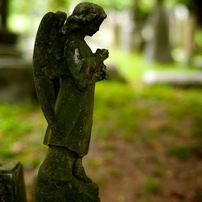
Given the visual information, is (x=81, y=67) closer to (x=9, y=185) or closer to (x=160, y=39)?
(x=9, y=185)

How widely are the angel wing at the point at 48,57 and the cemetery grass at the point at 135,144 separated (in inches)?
65.7

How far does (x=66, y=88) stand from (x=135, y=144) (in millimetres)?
3232

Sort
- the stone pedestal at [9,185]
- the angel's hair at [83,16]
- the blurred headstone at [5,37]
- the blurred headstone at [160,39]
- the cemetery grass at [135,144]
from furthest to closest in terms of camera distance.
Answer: the blurred headstone at [160,39], the blurred headstone at [5,37], the cemetery grass at [135,144], the stone pedestal at [9,185], the angel's hair at [83,16]

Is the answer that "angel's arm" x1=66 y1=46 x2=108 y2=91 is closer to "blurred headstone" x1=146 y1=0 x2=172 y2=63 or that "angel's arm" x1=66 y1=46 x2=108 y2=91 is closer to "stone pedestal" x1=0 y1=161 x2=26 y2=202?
"stone pedestal" x1=0 y1=161 x2=26 y2=202

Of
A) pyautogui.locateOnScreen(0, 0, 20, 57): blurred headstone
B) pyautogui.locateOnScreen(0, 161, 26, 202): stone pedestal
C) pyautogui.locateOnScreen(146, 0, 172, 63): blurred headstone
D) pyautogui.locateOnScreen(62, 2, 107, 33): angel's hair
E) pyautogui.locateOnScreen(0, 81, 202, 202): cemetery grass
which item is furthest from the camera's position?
pyautogui.locateOnScreen(146, 0, 172, 63): blurred headstone

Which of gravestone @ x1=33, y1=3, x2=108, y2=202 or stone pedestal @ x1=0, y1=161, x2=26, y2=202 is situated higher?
gravestone @ x1=33, y1=3, x2=108, y2=202

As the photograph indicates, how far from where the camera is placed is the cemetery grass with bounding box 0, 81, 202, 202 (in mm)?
4430

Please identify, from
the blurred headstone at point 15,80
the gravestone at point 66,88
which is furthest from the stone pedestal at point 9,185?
the blurred headstone at point 15,80

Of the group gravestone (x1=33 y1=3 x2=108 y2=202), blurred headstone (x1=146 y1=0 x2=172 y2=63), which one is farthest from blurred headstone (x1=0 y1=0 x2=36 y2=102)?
blurred headstone (x1=146 y1=0 x2=172 y2=63)

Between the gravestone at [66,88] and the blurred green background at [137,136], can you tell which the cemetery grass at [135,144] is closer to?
the blurred green background at [137,136]

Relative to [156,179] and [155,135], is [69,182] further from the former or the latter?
[155,135]

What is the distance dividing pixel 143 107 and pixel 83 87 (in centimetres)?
512

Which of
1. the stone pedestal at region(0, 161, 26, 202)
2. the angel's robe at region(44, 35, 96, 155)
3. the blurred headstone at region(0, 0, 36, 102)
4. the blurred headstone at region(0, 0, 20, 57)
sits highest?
the blurred headstone at region(0, 0, 20, 57)

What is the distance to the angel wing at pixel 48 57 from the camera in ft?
8.52
